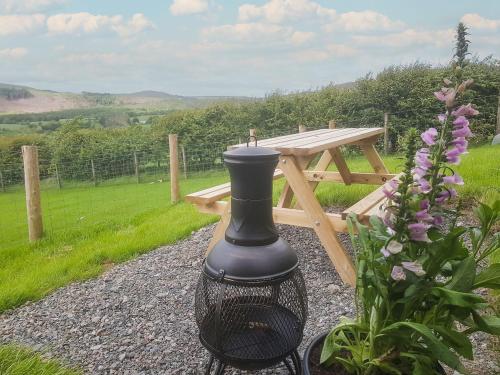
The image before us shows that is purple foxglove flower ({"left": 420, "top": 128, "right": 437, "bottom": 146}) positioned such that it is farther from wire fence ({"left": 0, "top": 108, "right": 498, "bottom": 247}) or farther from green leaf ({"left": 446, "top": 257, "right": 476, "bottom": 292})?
wire fence ({"left": 0, "top": 108, "right": 498, "bottom": 247})

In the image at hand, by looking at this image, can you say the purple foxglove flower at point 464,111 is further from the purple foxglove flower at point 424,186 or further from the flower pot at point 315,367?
the flower pot at point 315,367

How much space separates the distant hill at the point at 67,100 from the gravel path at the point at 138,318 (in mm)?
18771

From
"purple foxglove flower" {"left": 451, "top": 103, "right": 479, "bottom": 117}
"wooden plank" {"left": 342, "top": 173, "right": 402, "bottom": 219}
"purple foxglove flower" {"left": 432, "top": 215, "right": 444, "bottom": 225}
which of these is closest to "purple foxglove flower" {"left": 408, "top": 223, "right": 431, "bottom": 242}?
"purple foxglove flower" {"left": 432, "top": 215, "right": 444, "bottom": 225}

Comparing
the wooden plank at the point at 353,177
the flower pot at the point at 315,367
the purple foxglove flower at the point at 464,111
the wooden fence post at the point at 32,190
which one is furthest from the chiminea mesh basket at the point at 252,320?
the wooden fence post at the point at 32,190

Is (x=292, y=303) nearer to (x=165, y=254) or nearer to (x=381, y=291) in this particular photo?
(x=381, y=291)

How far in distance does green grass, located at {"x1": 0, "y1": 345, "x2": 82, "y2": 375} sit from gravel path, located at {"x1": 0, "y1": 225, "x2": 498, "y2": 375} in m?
0.22

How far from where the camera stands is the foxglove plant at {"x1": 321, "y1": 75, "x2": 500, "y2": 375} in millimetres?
1366

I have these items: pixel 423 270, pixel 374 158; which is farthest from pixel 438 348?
pixel 374 158

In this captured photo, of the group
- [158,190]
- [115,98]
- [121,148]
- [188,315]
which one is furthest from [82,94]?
[188,315]

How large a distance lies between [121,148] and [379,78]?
369 inches

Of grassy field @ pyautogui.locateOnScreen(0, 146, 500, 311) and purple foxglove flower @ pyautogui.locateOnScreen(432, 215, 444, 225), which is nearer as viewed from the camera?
purple foxglove flower @ pyautogui.locateOnScreen(432, 215, 444, 225)

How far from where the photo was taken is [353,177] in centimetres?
478

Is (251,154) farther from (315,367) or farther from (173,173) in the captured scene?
(173,173)

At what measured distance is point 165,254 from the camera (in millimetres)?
4020
